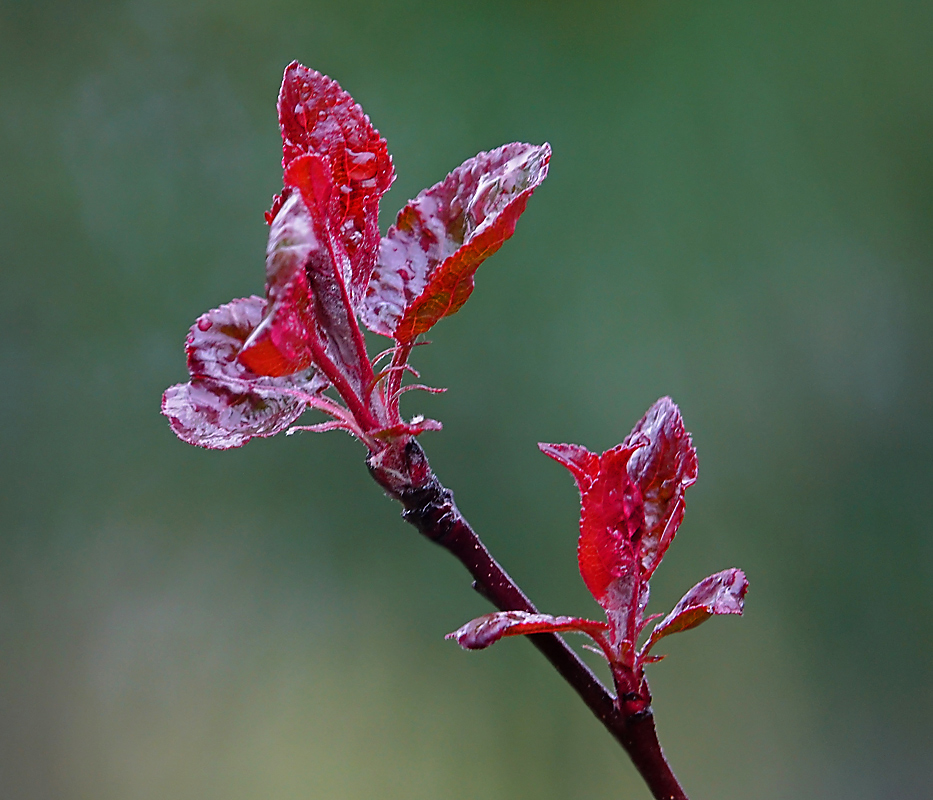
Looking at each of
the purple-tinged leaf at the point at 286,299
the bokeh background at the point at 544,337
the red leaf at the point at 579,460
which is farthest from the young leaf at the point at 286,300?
the bokeh background at the point at 544,337

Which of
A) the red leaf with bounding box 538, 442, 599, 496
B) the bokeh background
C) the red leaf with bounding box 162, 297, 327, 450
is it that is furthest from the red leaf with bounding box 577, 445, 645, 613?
the bokeh background

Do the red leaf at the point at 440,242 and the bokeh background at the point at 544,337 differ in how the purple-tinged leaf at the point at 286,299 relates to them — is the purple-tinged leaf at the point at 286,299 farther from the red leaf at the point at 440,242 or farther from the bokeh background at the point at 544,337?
the bokeh background at the point at 544,337

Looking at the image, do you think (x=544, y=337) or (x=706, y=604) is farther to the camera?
(x=544, y=337)

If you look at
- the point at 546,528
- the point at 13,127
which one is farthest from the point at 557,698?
the point at 13,127

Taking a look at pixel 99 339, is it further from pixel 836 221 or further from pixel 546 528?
pixel 836 221

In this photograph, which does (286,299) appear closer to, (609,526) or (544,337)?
(609,526)

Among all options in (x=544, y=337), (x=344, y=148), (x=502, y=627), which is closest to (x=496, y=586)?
(x=502, y=627)
